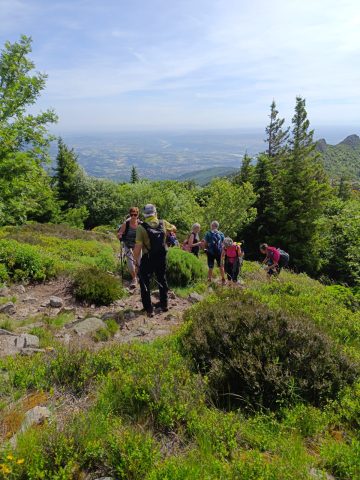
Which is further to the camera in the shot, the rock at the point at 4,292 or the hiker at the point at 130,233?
the hiker at the point at 130,233

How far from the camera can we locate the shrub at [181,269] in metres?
8.94

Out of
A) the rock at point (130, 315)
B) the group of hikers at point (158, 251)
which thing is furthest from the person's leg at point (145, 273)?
the rock at point (130, 315)

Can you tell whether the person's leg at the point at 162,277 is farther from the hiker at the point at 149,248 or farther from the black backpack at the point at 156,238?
the black backpack at the point at 156,238

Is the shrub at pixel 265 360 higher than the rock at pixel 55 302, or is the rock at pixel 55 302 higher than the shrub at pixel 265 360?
the shrub at pixel 265 360

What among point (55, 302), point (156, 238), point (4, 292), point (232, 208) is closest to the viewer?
point (156, 238)

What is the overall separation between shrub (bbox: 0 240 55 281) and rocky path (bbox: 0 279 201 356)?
359 millimetres

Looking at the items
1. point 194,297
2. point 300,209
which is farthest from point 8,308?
point 300,209

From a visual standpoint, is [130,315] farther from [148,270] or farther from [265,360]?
[265,360]

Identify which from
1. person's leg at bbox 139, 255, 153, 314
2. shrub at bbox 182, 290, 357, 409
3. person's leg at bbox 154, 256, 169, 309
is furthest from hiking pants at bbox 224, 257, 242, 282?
shrub at bbox 182, 290, 357, 409

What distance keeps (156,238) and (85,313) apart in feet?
7.76

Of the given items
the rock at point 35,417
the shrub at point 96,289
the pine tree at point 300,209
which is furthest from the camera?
the pine tree at point 300,209

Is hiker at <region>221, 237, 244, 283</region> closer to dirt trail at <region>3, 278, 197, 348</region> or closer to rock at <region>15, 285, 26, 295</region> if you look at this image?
dirt trail at <region>3, 278, 197, 348</region>

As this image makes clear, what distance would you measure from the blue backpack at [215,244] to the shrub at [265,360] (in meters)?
4.81

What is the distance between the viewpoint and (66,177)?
40938mm
